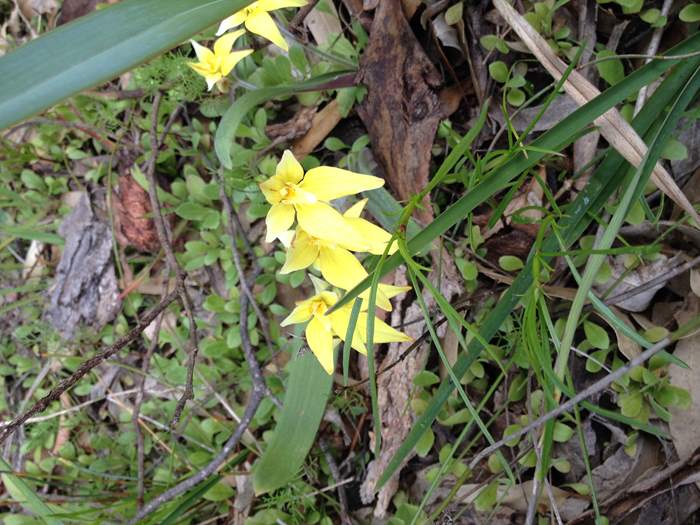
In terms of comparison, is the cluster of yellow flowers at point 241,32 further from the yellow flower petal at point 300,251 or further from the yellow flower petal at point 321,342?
the yellow flower petal at point 321,342

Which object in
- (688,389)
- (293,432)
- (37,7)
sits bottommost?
(688,389)

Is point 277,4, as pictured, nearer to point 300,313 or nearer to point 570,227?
point 300,313

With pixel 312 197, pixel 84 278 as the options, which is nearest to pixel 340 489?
pixel 312 197

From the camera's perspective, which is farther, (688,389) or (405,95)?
(405,95)

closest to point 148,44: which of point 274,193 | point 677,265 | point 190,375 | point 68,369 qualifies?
point 274,193

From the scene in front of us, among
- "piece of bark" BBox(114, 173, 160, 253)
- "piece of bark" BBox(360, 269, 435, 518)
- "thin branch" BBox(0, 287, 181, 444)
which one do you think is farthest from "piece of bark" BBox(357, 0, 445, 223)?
"piece of bark" BBox(114, 173, 160, 253)

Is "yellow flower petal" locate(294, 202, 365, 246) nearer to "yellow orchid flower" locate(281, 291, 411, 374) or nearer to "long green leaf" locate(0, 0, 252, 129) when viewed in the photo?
"yellow orchid flower" locate(281, 291, 411, 374)

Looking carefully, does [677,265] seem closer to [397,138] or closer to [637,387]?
[637,387]
